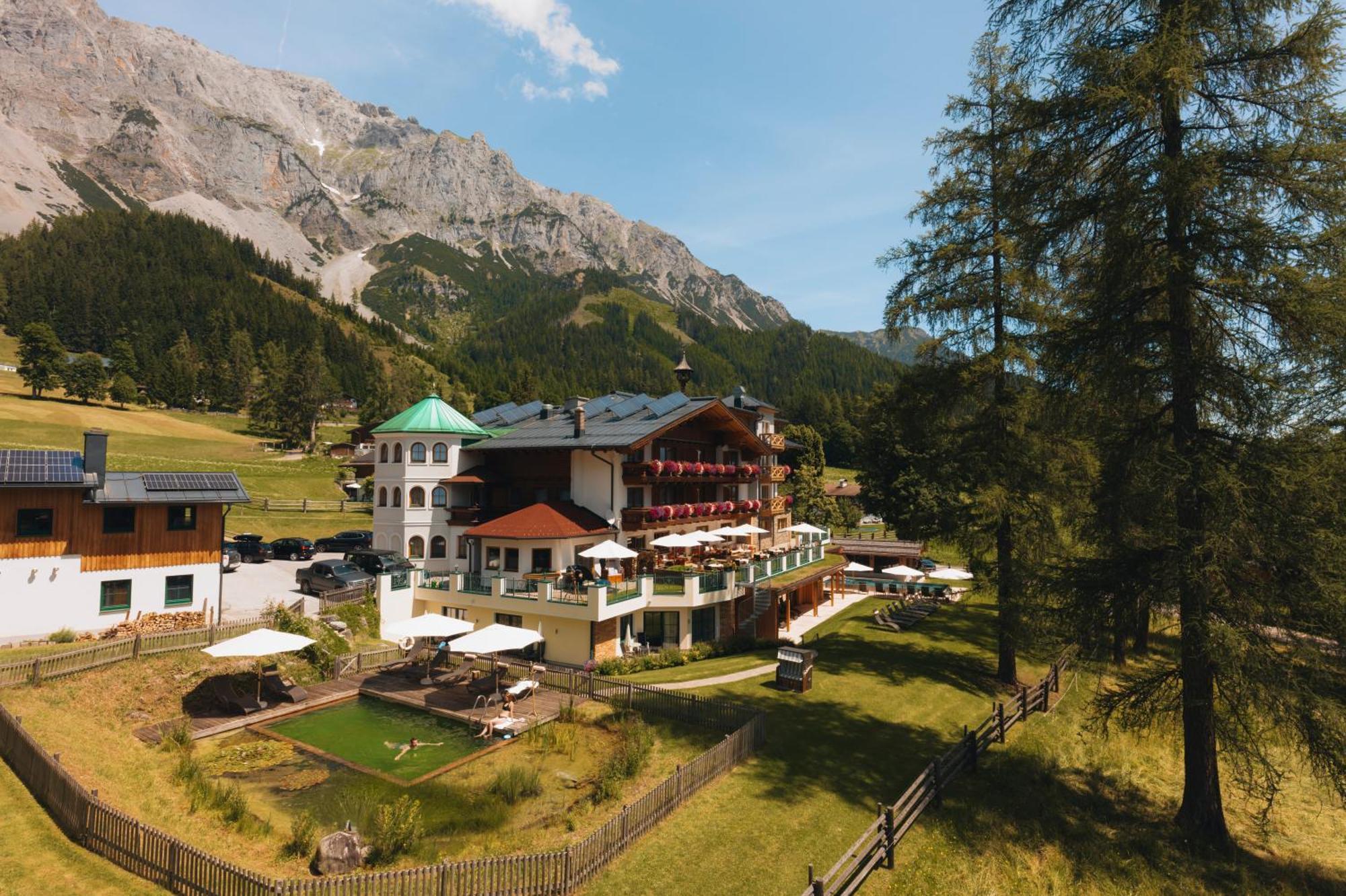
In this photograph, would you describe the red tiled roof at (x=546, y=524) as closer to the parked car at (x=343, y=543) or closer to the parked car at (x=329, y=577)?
the parked car at (x=329, y=577)

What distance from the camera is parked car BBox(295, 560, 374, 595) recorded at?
31.5 metres

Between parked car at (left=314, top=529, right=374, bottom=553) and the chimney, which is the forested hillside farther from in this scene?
the chimney

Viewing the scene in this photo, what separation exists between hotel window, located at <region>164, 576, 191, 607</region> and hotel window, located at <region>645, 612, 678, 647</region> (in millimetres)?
19292

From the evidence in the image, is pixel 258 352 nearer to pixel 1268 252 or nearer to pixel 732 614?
pixel 732 614

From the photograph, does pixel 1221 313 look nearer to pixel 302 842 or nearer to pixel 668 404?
pixel 302 842

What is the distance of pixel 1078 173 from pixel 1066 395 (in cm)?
500

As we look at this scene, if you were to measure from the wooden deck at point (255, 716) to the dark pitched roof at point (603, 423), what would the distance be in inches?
549

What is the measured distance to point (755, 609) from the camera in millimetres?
32281

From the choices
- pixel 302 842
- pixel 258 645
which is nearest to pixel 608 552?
pixel 258 645

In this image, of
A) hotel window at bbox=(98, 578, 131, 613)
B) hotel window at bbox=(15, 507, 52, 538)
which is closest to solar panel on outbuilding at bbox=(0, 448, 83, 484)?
hotel window at bbox=(15, 507, 52, 538)

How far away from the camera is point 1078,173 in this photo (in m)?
14.2

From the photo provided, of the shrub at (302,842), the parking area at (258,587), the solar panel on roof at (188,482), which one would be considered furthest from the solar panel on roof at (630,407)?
the shrub at (302,842)

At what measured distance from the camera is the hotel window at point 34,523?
75.5 feet

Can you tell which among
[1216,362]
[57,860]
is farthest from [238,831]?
[1216,362]
